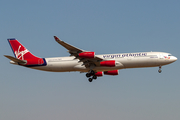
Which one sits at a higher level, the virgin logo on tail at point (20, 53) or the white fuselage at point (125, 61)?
the virgin logo on tail at point (20, 53)

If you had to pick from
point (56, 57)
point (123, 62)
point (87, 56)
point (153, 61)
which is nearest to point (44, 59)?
point (56, 57)

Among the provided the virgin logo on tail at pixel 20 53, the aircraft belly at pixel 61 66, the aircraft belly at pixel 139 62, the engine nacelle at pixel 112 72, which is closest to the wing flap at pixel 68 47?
the aircraft belly at pixel 61 66

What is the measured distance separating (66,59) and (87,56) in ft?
21.4

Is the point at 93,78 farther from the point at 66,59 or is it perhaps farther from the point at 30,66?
the point at 30,66

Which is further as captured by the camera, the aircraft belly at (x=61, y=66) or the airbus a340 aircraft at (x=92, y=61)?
the aircraft belly at (x=61, y=66)

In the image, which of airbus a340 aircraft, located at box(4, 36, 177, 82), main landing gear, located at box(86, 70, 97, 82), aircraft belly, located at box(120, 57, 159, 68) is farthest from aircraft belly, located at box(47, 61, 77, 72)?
aircraft belly, located at box(120, 57, 159, 68)

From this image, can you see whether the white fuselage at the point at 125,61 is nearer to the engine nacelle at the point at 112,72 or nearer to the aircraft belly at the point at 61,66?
the aircraft belly at the point at 61,66

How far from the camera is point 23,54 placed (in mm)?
59312

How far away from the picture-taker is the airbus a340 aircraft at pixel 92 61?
171 ft

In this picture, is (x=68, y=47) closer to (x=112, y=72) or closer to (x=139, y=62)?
(x=139, y=62)

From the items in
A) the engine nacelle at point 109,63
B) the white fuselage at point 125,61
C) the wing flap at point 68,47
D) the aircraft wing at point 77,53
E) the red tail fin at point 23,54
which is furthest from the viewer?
the red tail fin at point 23,54

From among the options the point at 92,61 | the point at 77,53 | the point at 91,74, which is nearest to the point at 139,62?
the point at 92,61

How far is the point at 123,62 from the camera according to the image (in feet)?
173

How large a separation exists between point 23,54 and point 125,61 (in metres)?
20.9
